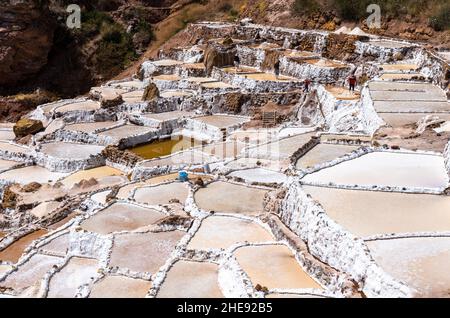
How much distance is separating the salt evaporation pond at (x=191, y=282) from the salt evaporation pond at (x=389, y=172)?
3201mm

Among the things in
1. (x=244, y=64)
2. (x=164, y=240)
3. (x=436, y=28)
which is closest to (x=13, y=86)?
(x=244, y=64)

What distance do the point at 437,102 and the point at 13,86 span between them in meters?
27.8

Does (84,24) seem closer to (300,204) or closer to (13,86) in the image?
(13,86)

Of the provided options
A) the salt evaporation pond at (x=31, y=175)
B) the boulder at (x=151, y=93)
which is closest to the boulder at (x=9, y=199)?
the salt evaporation pond at (x=31, y=175)

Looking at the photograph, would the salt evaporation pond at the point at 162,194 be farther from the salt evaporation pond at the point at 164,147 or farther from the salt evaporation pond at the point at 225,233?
the salt evaporation pond at the point at 164,147

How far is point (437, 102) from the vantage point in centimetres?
1991

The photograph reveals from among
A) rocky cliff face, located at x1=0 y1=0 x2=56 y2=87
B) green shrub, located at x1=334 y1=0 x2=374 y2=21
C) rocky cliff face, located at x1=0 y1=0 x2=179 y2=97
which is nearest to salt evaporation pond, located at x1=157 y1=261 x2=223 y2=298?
green shrub, located at x1=334 y1=0 x2=374 y2=21

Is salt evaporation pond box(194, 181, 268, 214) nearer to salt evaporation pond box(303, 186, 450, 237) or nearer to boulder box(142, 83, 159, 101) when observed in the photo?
salt evaporation pond box(303, 186, 450, 237)

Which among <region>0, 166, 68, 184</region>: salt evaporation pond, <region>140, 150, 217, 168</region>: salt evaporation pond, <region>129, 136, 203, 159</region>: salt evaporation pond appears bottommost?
<region>0, 166, 68, 184</region>: salt evaporation pond

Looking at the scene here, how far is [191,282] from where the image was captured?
1082 centimetres

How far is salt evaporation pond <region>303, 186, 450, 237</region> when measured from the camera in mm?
10682

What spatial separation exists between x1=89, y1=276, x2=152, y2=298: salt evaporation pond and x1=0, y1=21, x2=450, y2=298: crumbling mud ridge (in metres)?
0.05

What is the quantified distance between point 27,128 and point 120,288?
17.2m

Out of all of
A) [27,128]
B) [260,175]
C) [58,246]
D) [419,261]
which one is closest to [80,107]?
[27,128]
